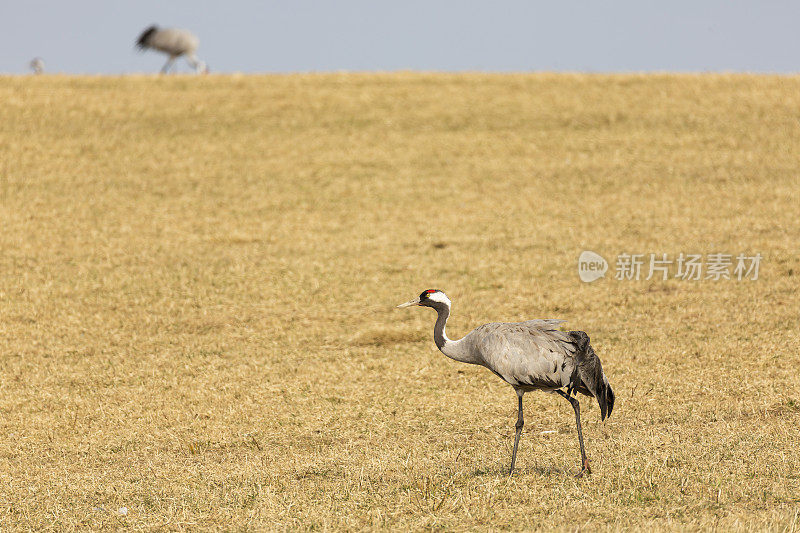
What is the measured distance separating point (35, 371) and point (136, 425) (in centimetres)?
384

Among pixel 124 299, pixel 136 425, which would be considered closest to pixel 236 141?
pixel 124 299

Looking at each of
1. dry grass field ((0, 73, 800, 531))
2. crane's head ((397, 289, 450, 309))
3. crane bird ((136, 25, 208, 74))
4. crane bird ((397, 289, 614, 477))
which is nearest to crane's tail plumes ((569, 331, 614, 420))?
crane bird ((397, 289, 614, 477))

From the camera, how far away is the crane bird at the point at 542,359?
9.34 m

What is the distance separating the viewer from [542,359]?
30.8ft

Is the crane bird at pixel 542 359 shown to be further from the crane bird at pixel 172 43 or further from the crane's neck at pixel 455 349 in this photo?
the crane bird at pixel 172 43

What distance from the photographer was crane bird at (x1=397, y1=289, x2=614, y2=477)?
368 inches

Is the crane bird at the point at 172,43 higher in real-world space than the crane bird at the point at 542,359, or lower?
higher

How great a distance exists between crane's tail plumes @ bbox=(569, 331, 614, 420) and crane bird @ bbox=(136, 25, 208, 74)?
4370cm

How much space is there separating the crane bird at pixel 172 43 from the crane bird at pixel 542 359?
141 feet

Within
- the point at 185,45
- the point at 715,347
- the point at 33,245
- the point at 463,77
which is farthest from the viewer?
the point at 185,45

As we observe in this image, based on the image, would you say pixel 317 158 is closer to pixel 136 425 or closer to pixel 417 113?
pixel 417 113

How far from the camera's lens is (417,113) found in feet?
116

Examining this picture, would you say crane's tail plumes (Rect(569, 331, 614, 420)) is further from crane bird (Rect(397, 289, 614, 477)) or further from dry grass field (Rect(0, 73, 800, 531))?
dry grass field (Rect(0, 73, 800, 531))

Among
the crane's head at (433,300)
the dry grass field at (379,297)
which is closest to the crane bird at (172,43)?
the dry grass field at (379,297)
